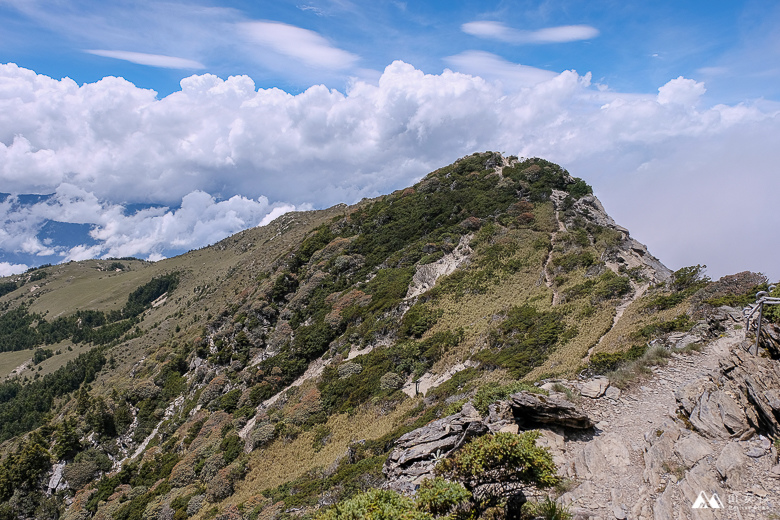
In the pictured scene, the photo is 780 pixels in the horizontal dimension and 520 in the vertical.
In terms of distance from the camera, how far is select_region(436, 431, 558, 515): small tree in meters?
10.3

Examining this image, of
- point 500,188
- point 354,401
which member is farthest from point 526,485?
point 500,188

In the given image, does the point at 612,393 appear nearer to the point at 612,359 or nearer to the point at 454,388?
the point at 612,359

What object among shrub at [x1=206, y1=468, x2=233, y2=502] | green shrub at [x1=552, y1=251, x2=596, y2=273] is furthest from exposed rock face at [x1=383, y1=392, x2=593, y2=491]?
green shrub at [x1=552, y1=251, x2=596, y2=273]

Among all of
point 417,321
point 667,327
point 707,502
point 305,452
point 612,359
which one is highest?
point 417,321

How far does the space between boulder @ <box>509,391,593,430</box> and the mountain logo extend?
4.32 metres

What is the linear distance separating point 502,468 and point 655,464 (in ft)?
14.0

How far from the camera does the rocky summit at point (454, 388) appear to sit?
10422 millimetres

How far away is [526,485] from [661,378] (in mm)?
8802

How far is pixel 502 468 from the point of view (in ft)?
36.4

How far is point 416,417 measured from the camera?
909 inches

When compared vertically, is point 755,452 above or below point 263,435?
above

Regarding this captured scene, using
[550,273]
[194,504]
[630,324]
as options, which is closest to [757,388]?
[630,324]

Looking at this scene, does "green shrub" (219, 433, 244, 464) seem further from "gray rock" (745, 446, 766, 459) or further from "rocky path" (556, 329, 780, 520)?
"gray rock" (745, 446, 766, 459)

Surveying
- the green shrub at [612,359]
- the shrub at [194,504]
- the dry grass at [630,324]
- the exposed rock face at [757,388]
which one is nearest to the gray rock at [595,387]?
the green shrub at [612,359]
